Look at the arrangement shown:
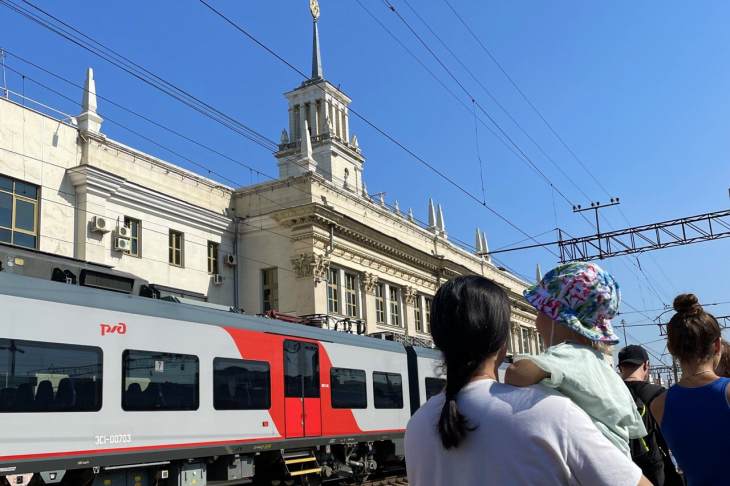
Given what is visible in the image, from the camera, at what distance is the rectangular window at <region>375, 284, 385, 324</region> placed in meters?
37.8

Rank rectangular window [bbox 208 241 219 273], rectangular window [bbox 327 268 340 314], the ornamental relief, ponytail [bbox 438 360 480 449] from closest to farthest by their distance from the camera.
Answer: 1. ponytail [bbox 438 360 480 449]
2. rectangular window [bbox 208 241 219 273]
3. the ornamental relief
4. rectangular window [bbox 327 268 340 314]

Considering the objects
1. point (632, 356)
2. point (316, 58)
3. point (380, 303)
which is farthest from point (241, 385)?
point (316, 58)

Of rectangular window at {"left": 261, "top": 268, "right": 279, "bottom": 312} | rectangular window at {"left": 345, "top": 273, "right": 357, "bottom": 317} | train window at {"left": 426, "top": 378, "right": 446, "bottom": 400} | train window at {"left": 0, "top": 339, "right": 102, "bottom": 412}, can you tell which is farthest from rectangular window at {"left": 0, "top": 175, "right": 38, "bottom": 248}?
rectangular window at {"left": 345, "top": 273, "right": 357, "bottom": 317}

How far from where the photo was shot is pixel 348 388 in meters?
16.2

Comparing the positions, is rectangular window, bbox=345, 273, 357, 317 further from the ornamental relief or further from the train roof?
the train roof

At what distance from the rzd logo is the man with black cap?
8121 mm

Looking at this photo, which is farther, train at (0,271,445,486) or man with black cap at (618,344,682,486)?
train at (0,271,445,486)

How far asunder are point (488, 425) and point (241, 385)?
37.4 ft

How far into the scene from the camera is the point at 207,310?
1278 centimetres

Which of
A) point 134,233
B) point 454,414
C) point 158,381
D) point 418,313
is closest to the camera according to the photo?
point 454,414

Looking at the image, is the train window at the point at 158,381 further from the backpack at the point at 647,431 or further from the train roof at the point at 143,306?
the backpack at the point at 647,431

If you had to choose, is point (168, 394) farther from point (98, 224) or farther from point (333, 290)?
point (333, 290)

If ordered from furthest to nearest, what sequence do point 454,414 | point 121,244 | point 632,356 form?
point 121,244 < point 632,356 < point 454,414

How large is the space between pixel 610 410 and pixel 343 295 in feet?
107
